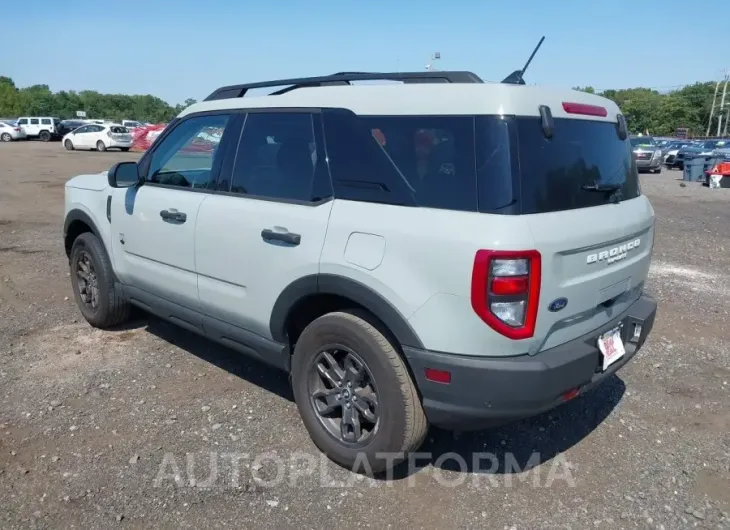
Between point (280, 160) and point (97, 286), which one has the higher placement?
point (280, 160)

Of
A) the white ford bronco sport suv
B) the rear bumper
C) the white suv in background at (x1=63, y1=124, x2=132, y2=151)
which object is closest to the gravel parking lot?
the white ford bronco sport suv

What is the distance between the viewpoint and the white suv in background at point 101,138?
3158 centimetres

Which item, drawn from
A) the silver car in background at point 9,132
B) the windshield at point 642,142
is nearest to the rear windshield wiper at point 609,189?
the windshield at point 642,142

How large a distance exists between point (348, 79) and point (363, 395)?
168 cm

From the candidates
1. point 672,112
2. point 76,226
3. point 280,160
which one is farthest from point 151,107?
point 280,160

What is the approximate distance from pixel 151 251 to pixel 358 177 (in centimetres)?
190

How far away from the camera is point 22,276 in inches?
262

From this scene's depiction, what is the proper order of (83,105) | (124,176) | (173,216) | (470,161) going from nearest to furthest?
(470,161)
(173,216)
(124,176)
(83,105)

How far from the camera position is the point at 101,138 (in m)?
31.8

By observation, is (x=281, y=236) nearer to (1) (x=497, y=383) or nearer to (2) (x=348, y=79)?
(2) (x=348, y=79)

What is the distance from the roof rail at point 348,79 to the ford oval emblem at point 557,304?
105 centimetres

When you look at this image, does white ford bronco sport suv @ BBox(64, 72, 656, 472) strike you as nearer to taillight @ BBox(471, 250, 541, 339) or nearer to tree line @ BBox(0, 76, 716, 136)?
taillight @ BBox(471, 250, 541, 339)

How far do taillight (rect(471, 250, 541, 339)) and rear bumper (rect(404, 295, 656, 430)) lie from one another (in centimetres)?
16

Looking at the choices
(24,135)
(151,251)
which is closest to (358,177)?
(151,251)
